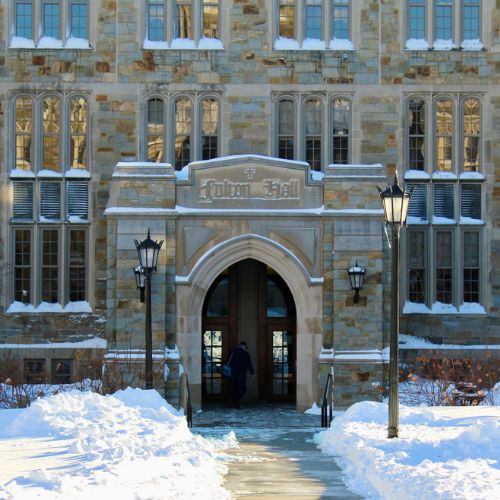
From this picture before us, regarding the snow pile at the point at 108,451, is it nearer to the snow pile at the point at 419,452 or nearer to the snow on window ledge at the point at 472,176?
the snow pile at the point at 419,452

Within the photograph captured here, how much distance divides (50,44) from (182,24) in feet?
9.70

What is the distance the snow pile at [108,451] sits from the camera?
11148 millimetres

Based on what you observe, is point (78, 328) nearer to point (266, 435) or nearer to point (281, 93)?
point (281, 93)

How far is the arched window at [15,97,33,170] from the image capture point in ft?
90.8

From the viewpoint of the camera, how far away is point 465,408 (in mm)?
20078

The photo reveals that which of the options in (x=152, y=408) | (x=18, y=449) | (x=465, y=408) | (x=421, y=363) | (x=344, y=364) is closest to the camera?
(x=18, y=449)

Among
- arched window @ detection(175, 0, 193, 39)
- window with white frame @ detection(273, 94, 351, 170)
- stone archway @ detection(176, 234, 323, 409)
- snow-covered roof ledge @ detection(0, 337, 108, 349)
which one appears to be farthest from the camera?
arched window @ detection(175, 0, 193, 39)

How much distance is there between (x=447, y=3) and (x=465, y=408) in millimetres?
11458

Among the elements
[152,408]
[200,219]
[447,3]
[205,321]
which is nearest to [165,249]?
[200,219]

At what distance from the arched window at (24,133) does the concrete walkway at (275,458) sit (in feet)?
24.2

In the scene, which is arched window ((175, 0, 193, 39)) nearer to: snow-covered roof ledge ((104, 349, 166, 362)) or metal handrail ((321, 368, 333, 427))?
snow-covered roof ledge ((104, 349, 166, 362))

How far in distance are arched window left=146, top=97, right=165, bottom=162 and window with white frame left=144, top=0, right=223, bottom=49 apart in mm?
1374

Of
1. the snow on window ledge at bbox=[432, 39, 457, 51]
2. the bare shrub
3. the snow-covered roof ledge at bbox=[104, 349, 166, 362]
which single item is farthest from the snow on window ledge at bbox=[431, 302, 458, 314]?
the snow-covered roof ledge at bbox=[104, 349, 166, 362]

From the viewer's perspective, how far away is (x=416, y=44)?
27953 mm
